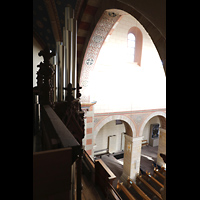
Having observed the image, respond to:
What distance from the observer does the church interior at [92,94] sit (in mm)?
871

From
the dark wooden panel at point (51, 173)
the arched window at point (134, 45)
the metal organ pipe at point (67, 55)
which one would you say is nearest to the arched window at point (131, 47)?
the arched window at point (134, 45)

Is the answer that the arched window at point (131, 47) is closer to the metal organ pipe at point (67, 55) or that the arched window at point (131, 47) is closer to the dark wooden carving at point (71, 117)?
the metal organ pipe at point (67, 55)

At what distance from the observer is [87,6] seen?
3.42 m

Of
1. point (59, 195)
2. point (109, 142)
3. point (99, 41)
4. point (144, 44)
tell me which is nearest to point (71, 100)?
point (59, 195)

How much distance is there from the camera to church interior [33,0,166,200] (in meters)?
0.87

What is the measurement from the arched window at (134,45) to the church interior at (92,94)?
5 centimetres

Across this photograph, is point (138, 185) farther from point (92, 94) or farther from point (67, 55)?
point (67, 55)

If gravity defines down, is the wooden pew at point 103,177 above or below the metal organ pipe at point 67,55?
below

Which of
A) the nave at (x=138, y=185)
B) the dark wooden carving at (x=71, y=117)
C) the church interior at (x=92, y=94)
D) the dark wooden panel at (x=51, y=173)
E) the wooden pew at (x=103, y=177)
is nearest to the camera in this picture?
the dark wooden panel at (x=51, y=173)

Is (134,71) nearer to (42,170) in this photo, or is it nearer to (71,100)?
(71,100)

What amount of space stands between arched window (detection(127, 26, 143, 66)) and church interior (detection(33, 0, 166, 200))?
1.9 inches

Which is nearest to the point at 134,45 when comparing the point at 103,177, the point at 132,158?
the point at 132,158

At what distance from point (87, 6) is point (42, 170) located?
373 centimetres
